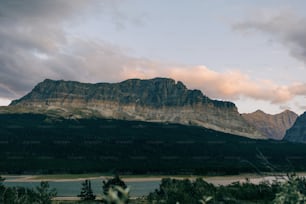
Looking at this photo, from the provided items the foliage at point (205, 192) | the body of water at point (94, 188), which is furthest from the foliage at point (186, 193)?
the body of water at point (94, 188)

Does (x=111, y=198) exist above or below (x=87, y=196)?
above

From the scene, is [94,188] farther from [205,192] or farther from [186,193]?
[205,192]

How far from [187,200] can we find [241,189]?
31801mm

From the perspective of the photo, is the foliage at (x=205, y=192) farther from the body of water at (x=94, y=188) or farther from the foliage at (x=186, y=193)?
the body of water at (x=94, y=188)

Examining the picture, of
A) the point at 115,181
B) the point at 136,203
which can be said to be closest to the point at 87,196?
the point at 115,181

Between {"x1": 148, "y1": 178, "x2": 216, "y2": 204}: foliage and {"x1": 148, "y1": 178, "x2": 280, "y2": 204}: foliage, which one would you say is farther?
{"x1": 148, "y1": 178, "x2": 280, "y2": 204}: foliage

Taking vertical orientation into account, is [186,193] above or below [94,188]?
above

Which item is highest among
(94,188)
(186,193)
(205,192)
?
(205,192)

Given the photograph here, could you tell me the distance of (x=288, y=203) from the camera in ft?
60.5

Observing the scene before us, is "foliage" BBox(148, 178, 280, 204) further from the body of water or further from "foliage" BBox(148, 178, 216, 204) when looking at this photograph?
the body of water

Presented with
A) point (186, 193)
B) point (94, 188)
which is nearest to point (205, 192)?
point (186, 193)

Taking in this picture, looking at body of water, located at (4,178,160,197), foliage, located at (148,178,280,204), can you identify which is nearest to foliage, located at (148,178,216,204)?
foliage, located at (148,178,280,204)

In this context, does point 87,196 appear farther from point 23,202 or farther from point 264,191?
point 23,202

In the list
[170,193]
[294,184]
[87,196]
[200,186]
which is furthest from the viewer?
[87,196]
